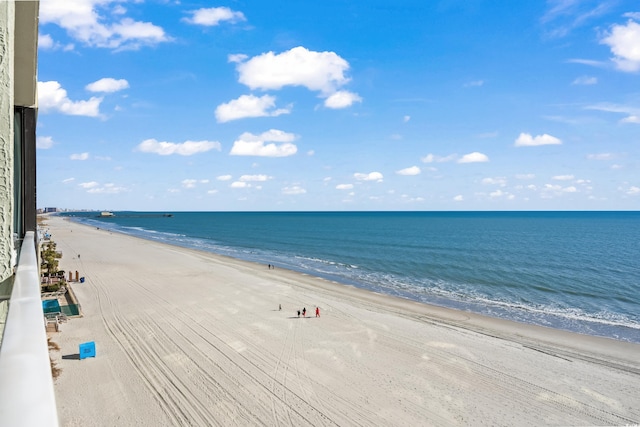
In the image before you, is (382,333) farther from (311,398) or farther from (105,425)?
(105,425)

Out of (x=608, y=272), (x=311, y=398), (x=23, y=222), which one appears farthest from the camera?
(x=608, y=272)

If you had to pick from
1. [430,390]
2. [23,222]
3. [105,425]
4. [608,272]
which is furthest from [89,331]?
[608,272]

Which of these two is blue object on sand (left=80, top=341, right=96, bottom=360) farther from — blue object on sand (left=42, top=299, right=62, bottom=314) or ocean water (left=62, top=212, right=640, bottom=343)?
ocean water (left=62, top=212, right=640, bottom=343)

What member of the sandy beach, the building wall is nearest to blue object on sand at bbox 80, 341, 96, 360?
the sandy beach

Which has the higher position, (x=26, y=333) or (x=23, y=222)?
(x=23, y=222)

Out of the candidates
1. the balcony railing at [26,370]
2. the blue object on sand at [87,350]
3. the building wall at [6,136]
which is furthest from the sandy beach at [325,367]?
the balcony railing at [26,370]

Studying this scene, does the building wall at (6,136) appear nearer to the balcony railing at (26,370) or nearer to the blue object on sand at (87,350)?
the balcony railing at (26,370)

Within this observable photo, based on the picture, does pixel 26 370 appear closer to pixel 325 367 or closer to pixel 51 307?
pixel 325 367
